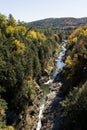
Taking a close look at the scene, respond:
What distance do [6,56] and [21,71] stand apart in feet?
16.3

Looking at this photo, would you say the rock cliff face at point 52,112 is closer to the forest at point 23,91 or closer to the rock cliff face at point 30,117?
the rock cliff face at point 30,117

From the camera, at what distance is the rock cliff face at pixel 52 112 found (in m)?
55.6

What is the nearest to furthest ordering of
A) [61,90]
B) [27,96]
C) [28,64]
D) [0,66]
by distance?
1. [0,66]
2. [27,96]
3. [28,64]
4. [61,90]

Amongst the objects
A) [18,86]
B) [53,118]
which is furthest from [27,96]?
[53,118]

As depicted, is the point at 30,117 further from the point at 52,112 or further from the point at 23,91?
the point at 23,91

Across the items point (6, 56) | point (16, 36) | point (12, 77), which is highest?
point (16, 36)

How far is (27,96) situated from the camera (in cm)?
6069

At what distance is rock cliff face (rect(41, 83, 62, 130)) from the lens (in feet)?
182

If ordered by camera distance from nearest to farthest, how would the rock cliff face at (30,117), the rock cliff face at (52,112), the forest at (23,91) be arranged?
the forest at (23,91)
the rock cliff face at (30,117)
the rock cliff face at (52,112)

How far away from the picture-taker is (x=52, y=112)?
205 ft

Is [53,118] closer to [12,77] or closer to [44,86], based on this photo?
[12,77]

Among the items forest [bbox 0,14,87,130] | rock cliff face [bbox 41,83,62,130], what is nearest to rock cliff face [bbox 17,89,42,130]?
forest [bbox 0,14,87,130]

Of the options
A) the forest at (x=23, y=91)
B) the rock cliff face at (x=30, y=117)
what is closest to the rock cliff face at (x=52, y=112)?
the rock cliff face at (x=30, y=117)

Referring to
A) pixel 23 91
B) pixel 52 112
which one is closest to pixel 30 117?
pixel 52 112
